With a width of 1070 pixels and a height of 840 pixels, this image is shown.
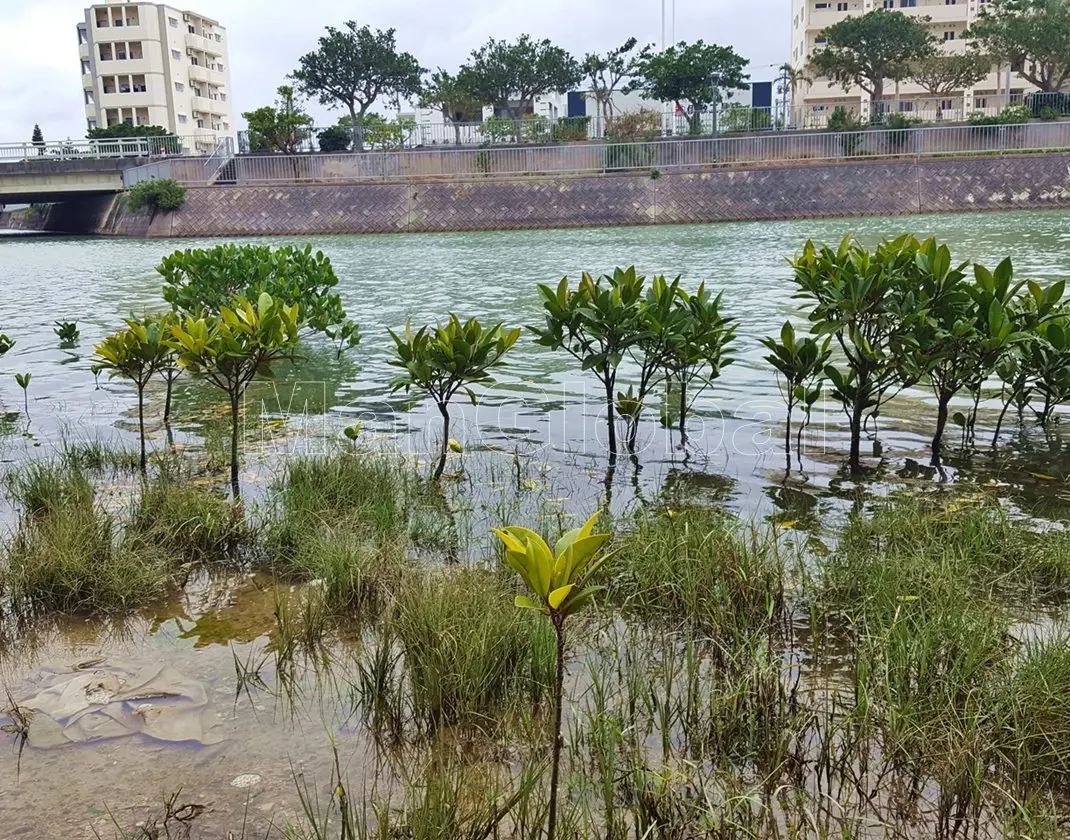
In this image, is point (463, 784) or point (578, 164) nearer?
point (463, 784)

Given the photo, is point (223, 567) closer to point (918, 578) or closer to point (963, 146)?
point (918, 578)

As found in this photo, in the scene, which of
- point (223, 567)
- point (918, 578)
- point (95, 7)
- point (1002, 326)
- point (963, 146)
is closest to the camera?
point (918, 578)

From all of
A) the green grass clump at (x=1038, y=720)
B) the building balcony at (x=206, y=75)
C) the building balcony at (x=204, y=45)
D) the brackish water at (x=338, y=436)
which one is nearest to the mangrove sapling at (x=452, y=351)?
the brackish water at (x=338, y=436)

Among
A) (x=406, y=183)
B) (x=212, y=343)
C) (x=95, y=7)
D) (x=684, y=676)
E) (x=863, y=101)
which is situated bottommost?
(x=684, y=676)

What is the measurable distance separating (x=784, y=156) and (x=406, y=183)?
47.3 feet

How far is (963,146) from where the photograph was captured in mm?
36844

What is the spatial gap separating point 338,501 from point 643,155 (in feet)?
114

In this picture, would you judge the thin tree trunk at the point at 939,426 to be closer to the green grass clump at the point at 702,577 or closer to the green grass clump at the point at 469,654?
the green grass clump at the point at 702,577

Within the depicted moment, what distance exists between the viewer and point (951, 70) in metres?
50.9

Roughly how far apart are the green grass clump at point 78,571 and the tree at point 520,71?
5801 cm

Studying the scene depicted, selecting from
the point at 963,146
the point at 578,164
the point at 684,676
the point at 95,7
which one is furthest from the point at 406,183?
the point at 95,7

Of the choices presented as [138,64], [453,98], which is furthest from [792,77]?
[138,64]

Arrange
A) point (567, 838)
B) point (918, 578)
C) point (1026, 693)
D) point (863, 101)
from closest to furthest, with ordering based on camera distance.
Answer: point (567, 838)
point (1026, 693)
point (918, 578)
point (863, 101)

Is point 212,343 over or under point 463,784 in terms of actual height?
over
